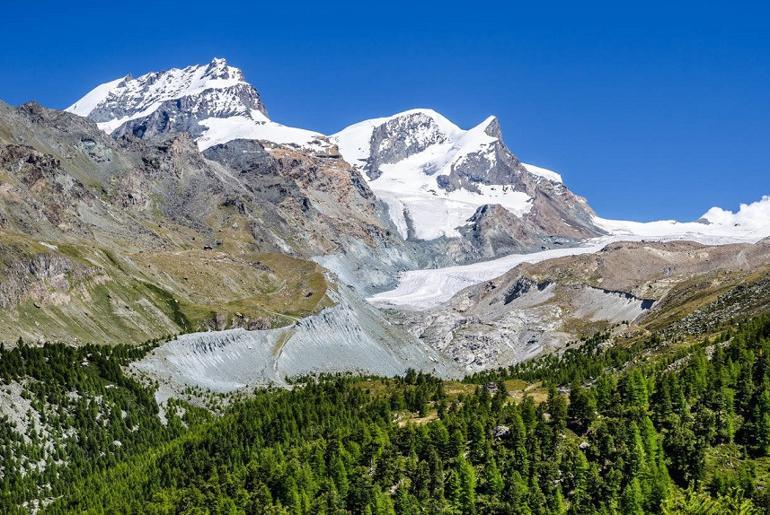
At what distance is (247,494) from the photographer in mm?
142125

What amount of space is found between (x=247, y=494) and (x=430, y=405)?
47798 millimetres

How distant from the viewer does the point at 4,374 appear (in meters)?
184

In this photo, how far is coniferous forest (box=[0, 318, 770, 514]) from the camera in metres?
124

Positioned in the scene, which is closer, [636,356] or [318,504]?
[318,504]

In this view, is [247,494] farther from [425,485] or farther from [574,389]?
[574,389]

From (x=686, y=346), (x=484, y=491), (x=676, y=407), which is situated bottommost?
(x=484, y=491)

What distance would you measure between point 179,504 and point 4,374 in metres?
60.3

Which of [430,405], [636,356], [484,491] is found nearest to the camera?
[484,491]

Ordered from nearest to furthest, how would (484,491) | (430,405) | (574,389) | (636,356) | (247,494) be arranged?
1. (484,491)
2. (247,494)
3. (574,389)
4. (430,405)
5. (636,356)

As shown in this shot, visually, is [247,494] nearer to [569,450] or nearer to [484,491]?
[484,491]

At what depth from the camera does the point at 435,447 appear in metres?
141

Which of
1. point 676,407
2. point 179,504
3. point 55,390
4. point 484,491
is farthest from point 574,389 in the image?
point 55,390

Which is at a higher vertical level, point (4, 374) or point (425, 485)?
point (4, 374)

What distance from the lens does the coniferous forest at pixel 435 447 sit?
123625 millimetres
